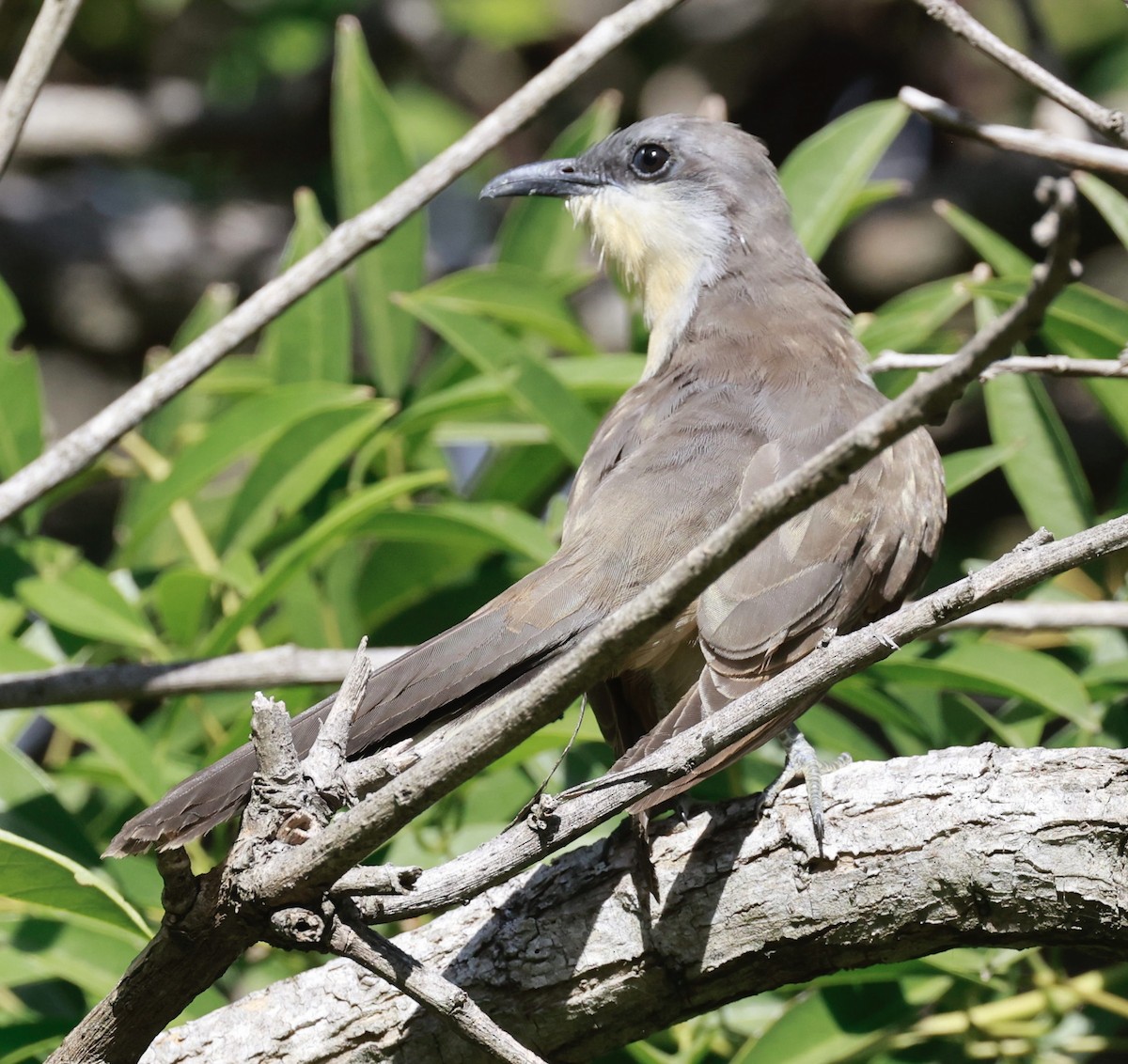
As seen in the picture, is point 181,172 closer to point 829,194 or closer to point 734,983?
point 829,194

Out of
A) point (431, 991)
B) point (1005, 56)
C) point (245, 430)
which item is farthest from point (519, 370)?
point (431, 991)

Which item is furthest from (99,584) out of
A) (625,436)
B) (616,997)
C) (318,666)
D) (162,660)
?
(616,997)

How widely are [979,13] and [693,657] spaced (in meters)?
4.08

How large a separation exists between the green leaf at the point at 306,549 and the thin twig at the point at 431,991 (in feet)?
4.63

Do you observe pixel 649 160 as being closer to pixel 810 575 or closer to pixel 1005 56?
pixel 810 575

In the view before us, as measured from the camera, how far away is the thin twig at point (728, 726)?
1.79 m

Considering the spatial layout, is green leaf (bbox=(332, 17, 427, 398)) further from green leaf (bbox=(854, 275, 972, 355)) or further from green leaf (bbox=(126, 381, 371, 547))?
green leaf (bbox=(854, 275, 972, 355))

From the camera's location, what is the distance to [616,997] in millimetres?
2424

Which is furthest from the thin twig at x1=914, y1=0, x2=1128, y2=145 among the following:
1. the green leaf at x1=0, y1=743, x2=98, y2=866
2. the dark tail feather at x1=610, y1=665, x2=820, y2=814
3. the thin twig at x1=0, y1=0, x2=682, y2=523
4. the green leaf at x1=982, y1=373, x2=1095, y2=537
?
the green leaf at x1=0, y1=743, x2=98, y2=866

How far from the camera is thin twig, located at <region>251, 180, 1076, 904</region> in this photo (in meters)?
1.40

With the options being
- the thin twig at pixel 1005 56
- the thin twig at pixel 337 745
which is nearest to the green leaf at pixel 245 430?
the thin twig at pixel 337 745

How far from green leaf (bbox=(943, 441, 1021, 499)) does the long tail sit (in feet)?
3.73

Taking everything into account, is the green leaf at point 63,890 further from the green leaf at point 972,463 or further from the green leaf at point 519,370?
the green leaf at point 972,463

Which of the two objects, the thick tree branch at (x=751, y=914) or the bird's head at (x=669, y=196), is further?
the bird's head at (x=669, y=196)
